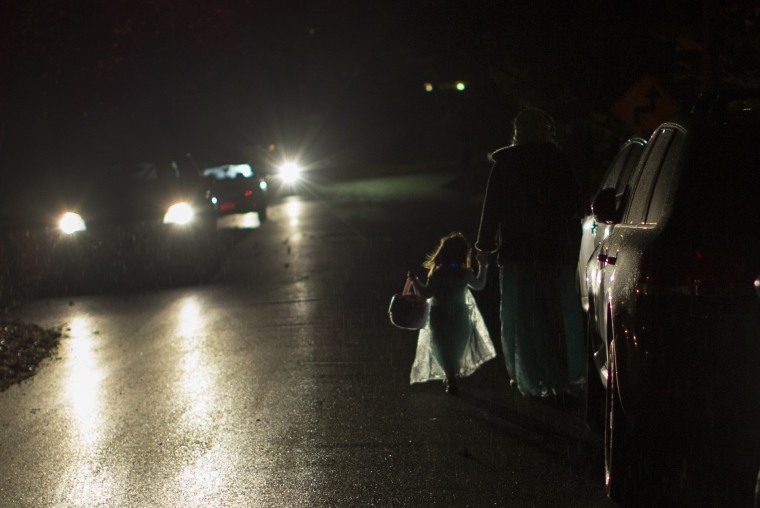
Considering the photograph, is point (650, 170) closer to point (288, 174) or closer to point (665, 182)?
point (665, 182)

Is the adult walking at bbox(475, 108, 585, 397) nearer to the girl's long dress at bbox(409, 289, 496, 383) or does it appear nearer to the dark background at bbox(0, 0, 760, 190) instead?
the girl's long dress at bbox(409, 289, 496, 383)

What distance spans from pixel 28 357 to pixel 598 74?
38.7 feet

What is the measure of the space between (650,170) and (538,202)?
Answer: 1.52m

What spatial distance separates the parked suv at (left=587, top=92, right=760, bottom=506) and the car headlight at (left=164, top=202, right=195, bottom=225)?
15.0 metres

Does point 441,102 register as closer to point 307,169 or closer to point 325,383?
point 307,169

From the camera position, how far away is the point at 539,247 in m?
6.90

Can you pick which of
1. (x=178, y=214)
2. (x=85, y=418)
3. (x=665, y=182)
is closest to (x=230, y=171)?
Result: (x=178, y=214)

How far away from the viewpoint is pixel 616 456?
4.81m

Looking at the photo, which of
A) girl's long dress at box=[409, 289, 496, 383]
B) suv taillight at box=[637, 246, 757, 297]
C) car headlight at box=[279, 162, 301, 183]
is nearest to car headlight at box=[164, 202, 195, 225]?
girl's long dress at box=[409, 289, 496, 383]

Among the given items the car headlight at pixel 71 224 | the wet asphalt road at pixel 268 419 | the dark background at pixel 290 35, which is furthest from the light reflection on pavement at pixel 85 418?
the dark background at pixel 290 35

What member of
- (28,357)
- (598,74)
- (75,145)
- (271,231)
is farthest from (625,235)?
(75,145)

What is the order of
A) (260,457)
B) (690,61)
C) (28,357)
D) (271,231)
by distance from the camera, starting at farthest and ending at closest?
(271,231)
(690,61)
(28,357)
(260,457)

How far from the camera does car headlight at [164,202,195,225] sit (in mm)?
19109

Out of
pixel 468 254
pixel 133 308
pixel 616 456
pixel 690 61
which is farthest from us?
pixel 690 61
